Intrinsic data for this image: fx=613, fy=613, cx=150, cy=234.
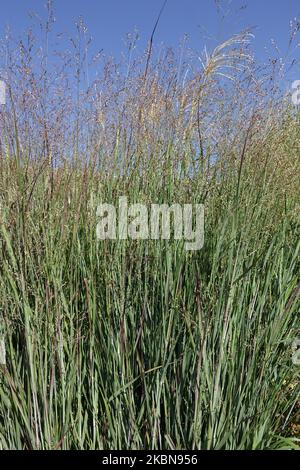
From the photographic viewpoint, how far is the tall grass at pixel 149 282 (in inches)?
89.8

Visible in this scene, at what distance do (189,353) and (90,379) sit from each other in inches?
15.6

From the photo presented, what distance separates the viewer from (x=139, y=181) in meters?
2.86
